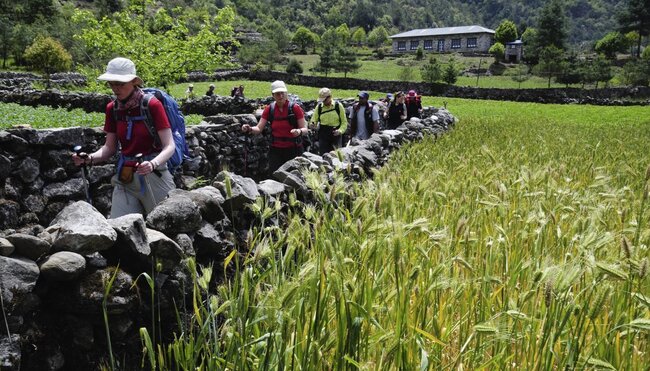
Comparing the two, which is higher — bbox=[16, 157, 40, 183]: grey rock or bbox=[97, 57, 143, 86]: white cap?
bbox=[97, 57, 143, 86]: white cap

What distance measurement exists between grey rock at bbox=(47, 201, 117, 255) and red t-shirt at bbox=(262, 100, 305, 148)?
5.11 m

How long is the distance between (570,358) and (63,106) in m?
21.5

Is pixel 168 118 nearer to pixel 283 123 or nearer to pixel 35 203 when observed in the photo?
pixel 283 123

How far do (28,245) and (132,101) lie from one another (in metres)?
2.44

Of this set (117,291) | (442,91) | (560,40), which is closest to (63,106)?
(117,291)

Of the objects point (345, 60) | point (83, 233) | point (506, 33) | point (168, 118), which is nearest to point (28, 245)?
point (83, 233)

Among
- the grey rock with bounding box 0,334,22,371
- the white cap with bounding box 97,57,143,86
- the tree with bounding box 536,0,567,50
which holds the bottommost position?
the grey rock with bounding box 0,334,22,371

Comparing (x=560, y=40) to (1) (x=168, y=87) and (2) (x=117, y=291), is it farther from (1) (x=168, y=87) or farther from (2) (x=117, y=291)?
(2) (x=117, y=291)

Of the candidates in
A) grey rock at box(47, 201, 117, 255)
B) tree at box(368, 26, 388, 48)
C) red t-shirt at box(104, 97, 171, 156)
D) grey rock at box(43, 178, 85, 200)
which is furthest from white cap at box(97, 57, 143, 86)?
tree at box(368, 26, 388, 48)

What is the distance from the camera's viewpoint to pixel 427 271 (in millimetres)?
2680

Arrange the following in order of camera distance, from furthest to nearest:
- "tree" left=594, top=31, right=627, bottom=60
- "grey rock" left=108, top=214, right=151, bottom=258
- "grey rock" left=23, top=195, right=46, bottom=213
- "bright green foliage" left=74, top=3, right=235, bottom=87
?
"tree" left=594, top=31, right=627, bottom=60
"bright green foliage" left=74, top=3, right=235, bottom=87
"grey rock" left=23, top=195, right=46, bottom=213
"grey rock" left=108, top=214, right=151, bottom=258

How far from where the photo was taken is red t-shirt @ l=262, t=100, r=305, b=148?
7.77 metres

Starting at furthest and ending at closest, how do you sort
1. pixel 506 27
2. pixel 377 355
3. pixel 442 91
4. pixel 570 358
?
pixel 506 27
pixel 442 91
pixel 377 355
pixel 570 358

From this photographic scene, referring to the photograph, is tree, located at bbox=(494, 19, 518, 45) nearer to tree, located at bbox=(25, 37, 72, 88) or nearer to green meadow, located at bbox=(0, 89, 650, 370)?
tree, located at bbox=(25, 37, 72, 88)
